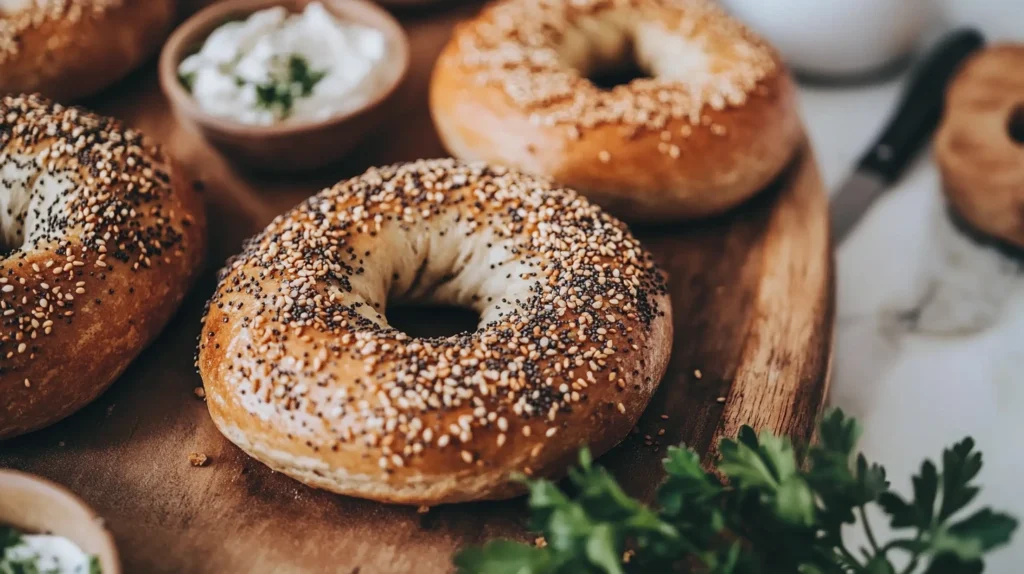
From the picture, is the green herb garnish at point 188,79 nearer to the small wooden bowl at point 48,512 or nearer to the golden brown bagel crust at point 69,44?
the golden brown bagel crust at point 69,44

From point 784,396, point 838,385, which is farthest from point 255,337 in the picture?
point 838,385

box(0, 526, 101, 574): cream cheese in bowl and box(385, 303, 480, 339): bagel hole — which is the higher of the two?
box(385, 303, 480, 339): bagel hole

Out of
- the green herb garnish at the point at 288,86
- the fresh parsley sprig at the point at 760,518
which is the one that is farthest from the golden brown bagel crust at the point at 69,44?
the fresh parsley sprig at the point at 760,518

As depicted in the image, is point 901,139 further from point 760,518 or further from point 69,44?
point 69,44

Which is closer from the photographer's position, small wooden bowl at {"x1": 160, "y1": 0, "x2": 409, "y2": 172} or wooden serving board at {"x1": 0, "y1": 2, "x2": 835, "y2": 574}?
wooden serving board at {"x1": 0, "y1": 2, "x2": 835, "y2": 574}

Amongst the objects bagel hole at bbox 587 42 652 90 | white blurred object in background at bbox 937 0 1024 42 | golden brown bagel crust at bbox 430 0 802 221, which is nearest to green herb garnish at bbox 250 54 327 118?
golden brown bagel crust at bbox 430 0 802 221

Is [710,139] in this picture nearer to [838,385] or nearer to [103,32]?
[838,385]

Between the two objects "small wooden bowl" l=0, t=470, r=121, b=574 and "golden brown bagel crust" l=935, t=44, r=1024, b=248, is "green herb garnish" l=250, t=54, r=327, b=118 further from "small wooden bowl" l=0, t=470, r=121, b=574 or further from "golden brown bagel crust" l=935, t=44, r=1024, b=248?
"golden brown bagel crust" l=935, t=44, r=1024, b=248
